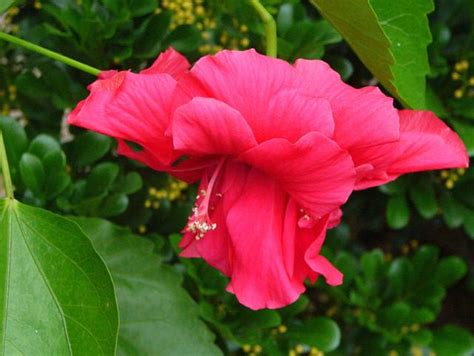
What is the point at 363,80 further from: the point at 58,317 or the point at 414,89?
the point at 58,317

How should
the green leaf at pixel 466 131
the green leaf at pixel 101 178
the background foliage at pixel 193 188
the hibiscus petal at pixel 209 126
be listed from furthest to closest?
the green leaf at pixel 466 131 → the green leaf at pixel 101 178 → the background foliage at pixel 193 188 → the hibiscus petal at pixel 209 126

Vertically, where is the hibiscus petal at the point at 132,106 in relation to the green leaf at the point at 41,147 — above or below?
above

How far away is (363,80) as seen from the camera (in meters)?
1.23

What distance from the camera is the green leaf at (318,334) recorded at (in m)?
1.06

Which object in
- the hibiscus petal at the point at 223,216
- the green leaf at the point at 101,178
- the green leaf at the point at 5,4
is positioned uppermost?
the green leaf at the point at 5,4

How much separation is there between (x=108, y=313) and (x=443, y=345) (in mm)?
697

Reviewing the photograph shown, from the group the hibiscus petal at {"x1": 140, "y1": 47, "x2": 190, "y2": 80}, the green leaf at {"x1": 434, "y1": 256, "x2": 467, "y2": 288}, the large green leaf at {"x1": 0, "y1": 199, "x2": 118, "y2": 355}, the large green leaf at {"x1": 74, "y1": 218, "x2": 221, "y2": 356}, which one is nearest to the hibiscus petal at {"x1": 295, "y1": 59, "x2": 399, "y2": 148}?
the hibiscus petal at {"x1": 140, "y1": 47, "x2": 190, "y2": 80}

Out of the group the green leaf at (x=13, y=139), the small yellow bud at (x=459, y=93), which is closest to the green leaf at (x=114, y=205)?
the green leaf at (x=13, y=139)

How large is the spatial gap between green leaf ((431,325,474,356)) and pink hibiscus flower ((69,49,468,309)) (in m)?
0.62

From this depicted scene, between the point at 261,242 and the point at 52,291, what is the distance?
0.19 m

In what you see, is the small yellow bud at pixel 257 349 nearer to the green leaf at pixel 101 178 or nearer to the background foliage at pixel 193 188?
the background foliage at pixel 193 188

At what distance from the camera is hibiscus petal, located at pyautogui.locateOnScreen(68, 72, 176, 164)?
0.59 m

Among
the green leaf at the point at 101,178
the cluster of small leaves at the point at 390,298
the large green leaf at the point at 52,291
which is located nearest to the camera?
the large green leaf at the point at 52,291

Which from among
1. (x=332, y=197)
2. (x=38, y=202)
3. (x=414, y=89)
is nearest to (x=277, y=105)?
(x=332, y=197)
